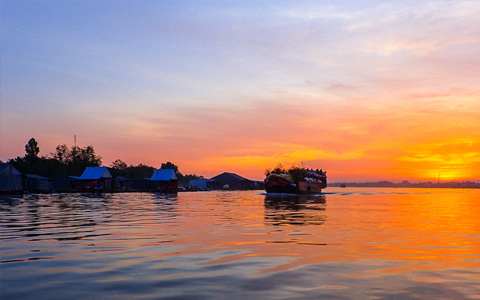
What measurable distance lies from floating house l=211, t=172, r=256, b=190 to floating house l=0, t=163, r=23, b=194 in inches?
3780

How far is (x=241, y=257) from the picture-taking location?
1152cm

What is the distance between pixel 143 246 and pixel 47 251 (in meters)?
2.98

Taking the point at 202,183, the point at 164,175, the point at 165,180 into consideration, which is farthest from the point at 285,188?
the point at 202,183

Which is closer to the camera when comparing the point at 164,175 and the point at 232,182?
the point at 164,175

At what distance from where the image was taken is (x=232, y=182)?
168 meters

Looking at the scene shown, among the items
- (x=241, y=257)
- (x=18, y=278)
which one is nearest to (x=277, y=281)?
(x=241, y=257)

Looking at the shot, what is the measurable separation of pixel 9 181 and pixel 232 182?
10307 cm

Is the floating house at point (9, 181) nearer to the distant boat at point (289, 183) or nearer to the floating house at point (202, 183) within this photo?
the distant boat at point (289, 183)

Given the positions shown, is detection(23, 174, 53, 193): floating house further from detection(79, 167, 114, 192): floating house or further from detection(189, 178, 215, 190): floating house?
detection(189, 178, 215, 190): floating house

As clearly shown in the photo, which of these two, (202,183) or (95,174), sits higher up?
(95,174)

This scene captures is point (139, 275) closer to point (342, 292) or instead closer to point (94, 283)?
point (94, 283)

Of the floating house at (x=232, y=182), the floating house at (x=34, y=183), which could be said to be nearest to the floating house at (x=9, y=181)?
the floating house at (x=34, y=183)

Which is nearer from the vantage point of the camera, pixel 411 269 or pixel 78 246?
pixel 411 269

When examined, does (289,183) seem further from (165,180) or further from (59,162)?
(59,162)
